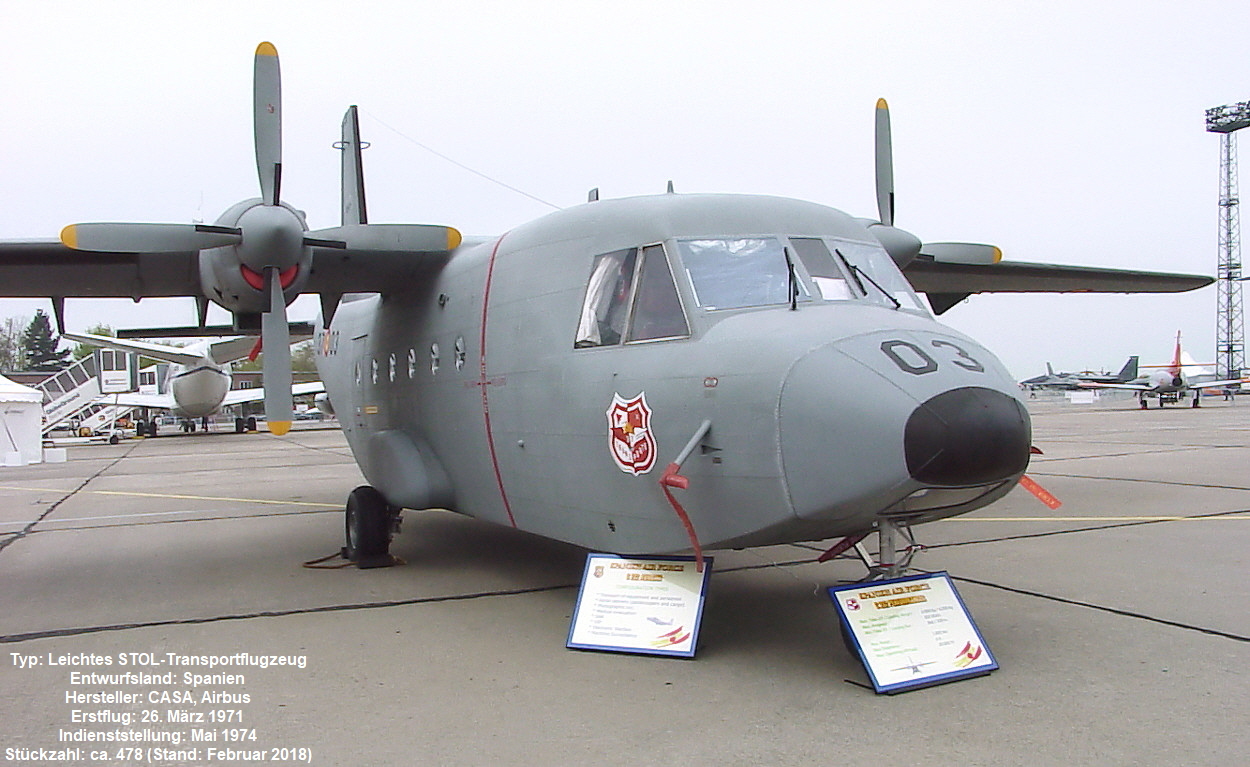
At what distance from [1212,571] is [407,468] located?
6768mm

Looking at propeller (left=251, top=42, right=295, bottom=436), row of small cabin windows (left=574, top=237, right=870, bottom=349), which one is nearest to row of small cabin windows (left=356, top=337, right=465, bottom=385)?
propeller (left=251, top=42, right=295, bottom=436)

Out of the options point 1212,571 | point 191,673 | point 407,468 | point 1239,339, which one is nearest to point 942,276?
point 1212,571

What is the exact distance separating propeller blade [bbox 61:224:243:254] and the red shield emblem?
4189 mm

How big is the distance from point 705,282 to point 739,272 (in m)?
0.22

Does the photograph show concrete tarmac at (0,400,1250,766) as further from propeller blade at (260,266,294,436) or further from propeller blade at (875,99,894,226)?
propeller blade at (875,99,894,226)

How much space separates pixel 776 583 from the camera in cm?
735

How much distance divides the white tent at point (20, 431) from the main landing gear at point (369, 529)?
73.7 feet

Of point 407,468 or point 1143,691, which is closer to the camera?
point 1143,691

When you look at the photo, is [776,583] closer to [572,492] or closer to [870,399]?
[572,492]

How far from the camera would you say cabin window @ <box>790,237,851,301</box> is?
220 inches

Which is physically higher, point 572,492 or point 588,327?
point 588,327

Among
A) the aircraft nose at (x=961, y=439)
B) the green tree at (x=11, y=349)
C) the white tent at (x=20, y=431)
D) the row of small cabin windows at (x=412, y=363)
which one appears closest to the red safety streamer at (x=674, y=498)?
the aircraft nose at (x=961, y=439)

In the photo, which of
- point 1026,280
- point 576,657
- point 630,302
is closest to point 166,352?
point 1026,280

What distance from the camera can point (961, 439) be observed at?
4.37m
